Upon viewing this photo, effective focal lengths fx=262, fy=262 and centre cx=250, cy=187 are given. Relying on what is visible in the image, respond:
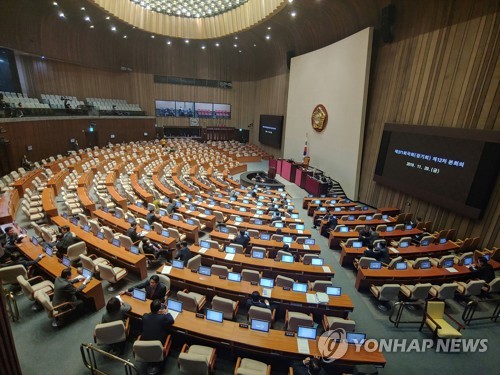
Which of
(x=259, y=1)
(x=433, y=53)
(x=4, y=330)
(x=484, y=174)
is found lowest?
(x=4, y=330)

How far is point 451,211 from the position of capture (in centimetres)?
1016

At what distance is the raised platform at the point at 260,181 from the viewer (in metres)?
17.1

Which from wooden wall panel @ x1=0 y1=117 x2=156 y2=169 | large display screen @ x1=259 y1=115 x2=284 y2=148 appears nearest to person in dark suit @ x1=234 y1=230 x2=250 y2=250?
wooden wall panel @ x1=0 y1=117 x2=156 y2=169

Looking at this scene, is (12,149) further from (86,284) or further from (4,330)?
(4,330)

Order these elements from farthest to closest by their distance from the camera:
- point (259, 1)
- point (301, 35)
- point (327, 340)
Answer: point (301, 35) → point (259, 1) → point (327, 340)

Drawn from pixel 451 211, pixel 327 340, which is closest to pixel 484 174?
pixel 451 211

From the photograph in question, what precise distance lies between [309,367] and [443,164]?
32.4ft

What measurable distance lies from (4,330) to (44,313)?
3.13 m

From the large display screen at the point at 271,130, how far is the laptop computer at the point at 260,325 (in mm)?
21505

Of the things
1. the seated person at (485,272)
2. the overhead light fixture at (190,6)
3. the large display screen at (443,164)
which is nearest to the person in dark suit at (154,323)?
the seated person at (485,272)

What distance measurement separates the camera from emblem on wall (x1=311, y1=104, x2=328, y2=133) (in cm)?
1717

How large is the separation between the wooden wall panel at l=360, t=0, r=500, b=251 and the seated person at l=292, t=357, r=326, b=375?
875 centimetres

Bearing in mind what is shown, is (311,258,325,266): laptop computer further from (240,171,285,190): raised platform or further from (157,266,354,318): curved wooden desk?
(240,171,285,190): raised platform

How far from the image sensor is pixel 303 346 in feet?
13.8
